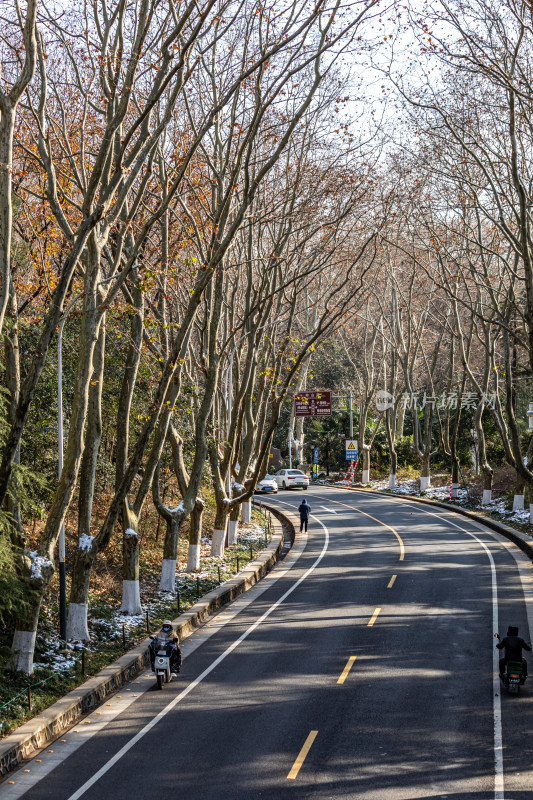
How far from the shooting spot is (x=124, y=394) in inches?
706

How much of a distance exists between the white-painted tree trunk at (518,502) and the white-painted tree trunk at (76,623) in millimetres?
23912

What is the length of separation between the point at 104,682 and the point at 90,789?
3901 mm

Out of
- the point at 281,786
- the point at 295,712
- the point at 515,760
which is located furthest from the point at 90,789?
the point at 515,760

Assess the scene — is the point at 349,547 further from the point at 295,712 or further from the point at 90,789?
the point at 90,789

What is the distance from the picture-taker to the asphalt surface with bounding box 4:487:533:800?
10.1 m

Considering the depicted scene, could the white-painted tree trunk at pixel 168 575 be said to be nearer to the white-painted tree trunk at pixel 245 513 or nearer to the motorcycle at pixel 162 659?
the motorcycle at pixel 162 659

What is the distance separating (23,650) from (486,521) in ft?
80.8

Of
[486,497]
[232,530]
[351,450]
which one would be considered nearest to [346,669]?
[232,530]

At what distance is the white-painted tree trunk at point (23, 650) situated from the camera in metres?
13.9

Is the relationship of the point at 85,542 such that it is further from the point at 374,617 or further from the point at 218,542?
the point at 218,542

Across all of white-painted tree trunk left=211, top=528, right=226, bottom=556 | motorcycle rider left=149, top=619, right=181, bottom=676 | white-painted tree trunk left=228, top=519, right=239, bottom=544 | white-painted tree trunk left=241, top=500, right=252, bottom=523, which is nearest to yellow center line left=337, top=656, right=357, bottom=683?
motorcycle rider left=149, top=619, right=181, bottom=676

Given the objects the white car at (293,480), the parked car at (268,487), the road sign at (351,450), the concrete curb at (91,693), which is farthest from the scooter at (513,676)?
the white car at (293,480)

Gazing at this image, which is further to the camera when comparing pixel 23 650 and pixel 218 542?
pixel 218 542

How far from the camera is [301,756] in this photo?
10.8 meters
